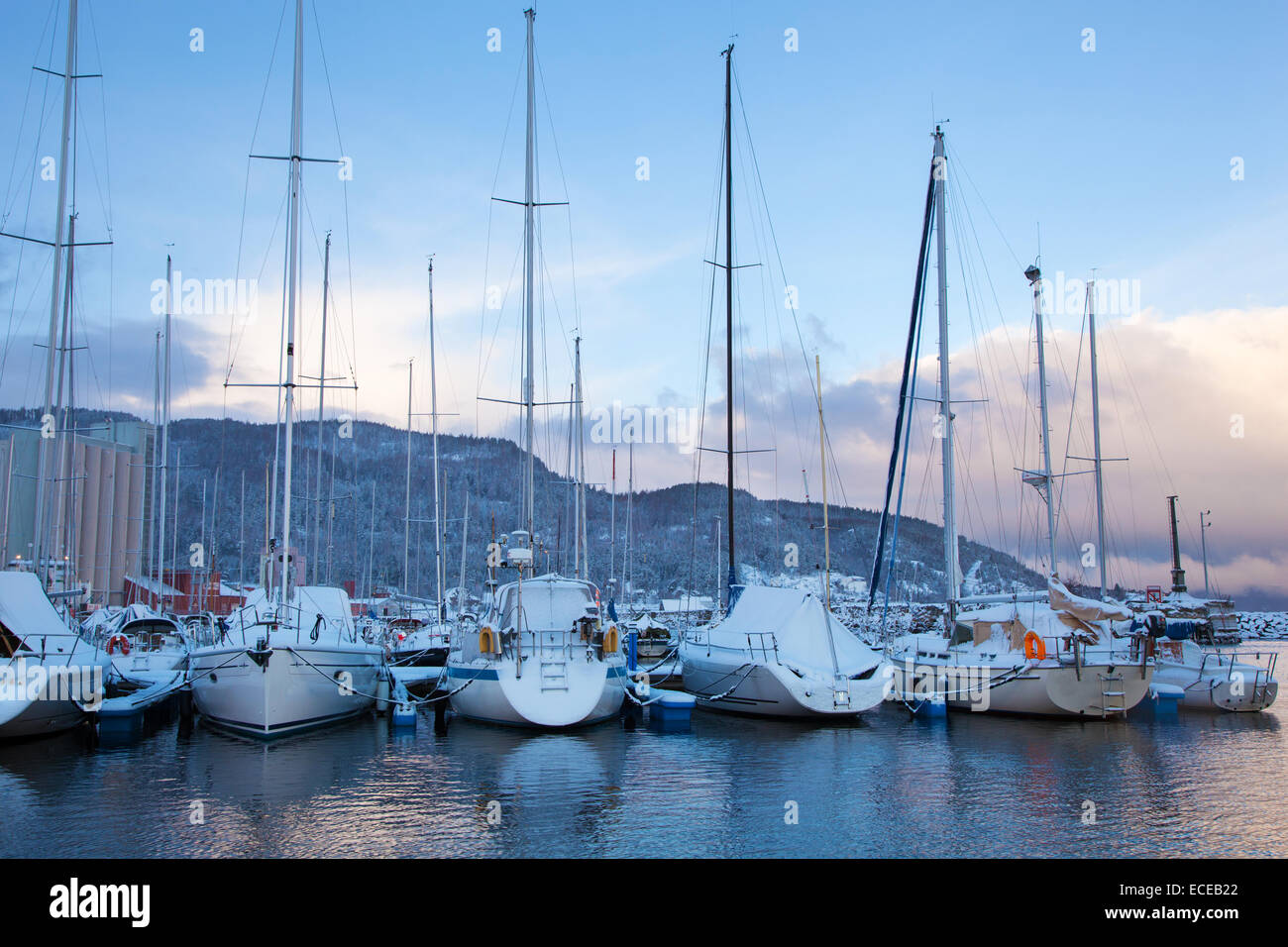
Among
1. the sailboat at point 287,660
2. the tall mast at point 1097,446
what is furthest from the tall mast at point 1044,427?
the sailboat at point 287,660

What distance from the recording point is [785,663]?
25406mm

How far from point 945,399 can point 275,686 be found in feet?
74.9

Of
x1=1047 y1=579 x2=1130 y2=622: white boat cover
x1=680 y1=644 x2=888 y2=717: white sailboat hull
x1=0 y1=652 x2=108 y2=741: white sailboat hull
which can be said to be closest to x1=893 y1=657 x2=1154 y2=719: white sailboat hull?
x1=1047 y1=579 x2=1130 y2=622: white boat cover

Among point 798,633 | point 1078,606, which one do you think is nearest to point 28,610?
point 798,633

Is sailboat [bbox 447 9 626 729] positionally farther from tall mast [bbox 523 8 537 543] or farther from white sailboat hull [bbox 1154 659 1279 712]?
white sailboat hull [bbox 1154 659 1279 712]

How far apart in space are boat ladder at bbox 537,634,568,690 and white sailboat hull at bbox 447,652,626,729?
0.10 m

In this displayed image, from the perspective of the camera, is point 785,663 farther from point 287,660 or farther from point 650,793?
point 287,660

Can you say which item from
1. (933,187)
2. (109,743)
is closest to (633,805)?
(109,743)

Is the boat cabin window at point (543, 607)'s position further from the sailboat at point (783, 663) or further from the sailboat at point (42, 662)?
the sailboat at point (42, 662)

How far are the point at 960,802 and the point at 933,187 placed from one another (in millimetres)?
24678

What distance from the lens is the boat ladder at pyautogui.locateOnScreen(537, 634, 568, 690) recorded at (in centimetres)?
2225

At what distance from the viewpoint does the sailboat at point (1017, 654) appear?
2547 cm

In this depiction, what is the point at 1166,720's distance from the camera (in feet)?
87.2
